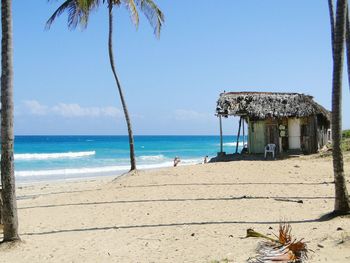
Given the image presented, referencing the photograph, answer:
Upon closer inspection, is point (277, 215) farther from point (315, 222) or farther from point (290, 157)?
point (290, 157)

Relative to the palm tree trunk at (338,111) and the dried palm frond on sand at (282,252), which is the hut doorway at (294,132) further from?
the dried palm frond on sand at (282,252)

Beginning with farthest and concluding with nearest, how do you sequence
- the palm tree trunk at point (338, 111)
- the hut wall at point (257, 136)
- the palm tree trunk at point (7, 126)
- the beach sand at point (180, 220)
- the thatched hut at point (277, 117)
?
the hut wall at point (257, 136), the thatched hut at point (277, 117), the palm tree trunk at point (338, 111), the palm tree trunk at point (7, 126), the beach sand at point (180, 220)

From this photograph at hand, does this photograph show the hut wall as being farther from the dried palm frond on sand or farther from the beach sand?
the dried palm frond on sand

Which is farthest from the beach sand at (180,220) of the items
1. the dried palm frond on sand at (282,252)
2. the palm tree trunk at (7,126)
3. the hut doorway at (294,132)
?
the hut doorway at (294,132)

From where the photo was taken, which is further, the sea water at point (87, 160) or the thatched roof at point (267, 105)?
the sea water at point (87, 160)

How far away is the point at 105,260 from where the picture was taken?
666 centimetres

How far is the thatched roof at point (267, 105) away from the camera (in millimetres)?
21734

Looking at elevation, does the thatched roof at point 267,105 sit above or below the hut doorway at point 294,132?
above

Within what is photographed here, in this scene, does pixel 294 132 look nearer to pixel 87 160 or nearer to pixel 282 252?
pixel 282 252

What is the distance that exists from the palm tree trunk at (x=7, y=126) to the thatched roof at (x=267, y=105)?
1577cm

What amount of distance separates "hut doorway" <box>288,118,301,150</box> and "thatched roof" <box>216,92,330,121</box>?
995 millimetres

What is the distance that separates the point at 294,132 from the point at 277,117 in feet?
4.94

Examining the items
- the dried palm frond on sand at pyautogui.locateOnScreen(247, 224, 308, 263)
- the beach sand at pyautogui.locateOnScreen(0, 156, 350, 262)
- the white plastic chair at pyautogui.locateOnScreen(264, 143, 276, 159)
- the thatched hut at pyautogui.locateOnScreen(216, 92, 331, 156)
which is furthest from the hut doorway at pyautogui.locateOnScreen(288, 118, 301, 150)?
the dried palm frond on sand at pyautogui.locateOnScreen(247, 224, 308, 263)

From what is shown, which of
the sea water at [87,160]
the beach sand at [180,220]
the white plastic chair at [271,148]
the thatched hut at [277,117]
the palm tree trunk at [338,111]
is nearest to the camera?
the beach sand at [180,220]
